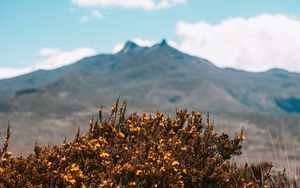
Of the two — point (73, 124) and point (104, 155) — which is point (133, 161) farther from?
point (73, 124)

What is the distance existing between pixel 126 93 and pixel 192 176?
16085 cm

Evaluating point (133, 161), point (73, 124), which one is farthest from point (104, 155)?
point (73, 124)

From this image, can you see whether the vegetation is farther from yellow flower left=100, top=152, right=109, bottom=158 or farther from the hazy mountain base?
the hazy mountain base

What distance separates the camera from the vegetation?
14.1 feet

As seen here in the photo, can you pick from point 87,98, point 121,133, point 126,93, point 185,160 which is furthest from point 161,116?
point 126,93

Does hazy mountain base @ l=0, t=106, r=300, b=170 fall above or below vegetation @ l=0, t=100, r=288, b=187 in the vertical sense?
below

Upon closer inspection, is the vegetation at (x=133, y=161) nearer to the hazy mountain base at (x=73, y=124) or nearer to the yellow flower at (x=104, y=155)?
the yellow flower at (x=104, y=155)

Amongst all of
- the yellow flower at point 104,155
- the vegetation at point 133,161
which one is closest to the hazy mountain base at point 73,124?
the vegetation at point 133,161

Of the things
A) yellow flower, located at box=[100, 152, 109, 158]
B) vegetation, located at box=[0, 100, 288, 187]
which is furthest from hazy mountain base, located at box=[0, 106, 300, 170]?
yellow flower, located at box=[100, 152, 109, 158]

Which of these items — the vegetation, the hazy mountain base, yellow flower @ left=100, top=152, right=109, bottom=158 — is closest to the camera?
the vegetation

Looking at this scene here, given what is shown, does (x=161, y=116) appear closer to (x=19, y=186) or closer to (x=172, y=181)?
(x=172, y=181)

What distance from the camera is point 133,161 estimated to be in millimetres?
4461

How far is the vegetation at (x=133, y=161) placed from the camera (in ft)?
14.1

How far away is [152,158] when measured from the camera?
178 inches
